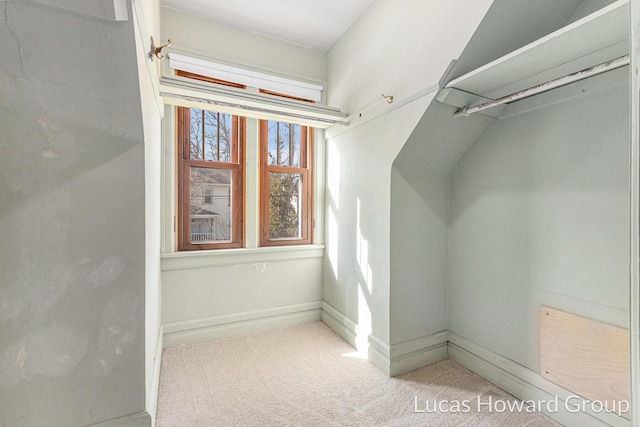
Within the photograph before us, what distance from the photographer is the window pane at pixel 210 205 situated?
2.71 meters

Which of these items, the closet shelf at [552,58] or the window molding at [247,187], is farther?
the window molding at [247,187]

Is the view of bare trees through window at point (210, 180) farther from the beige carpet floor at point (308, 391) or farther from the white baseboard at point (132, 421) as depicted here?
the white baseboard at point (132, 421)

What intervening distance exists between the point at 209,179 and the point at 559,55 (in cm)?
269

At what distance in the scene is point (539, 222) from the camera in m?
1.83

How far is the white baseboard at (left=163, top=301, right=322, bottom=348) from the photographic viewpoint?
2549mm

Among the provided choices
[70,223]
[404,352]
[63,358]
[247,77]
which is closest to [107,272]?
[70,223]

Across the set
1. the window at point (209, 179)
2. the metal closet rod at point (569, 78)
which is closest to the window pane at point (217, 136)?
the window at point (209, 179)

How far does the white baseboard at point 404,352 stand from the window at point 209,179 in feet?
5.16

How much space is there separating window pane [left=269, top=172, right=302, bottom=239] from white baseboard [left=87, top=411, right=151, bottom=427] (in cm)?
182

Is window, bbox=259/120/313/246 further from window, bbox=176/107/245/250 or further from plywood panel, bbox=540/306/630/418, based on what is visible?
plywood panel, bbox=540/306/630/418

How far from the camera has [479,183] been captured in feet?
7.13

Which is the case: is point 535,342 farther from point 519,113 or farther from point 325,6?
point 325,6

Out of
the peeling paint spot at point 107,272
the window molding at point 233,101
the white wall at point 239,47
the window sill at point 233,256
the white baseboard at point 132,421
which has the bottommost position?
the white baseboard at point 132,421

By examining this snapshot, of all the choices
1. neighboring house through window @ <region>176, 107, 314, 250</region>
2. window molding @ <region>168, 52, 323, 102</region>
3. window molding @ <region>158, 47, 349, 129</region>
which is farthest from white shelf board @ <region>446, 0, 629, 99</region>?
neighboring house through window @ <region>176, 107, 314, 250</region>
